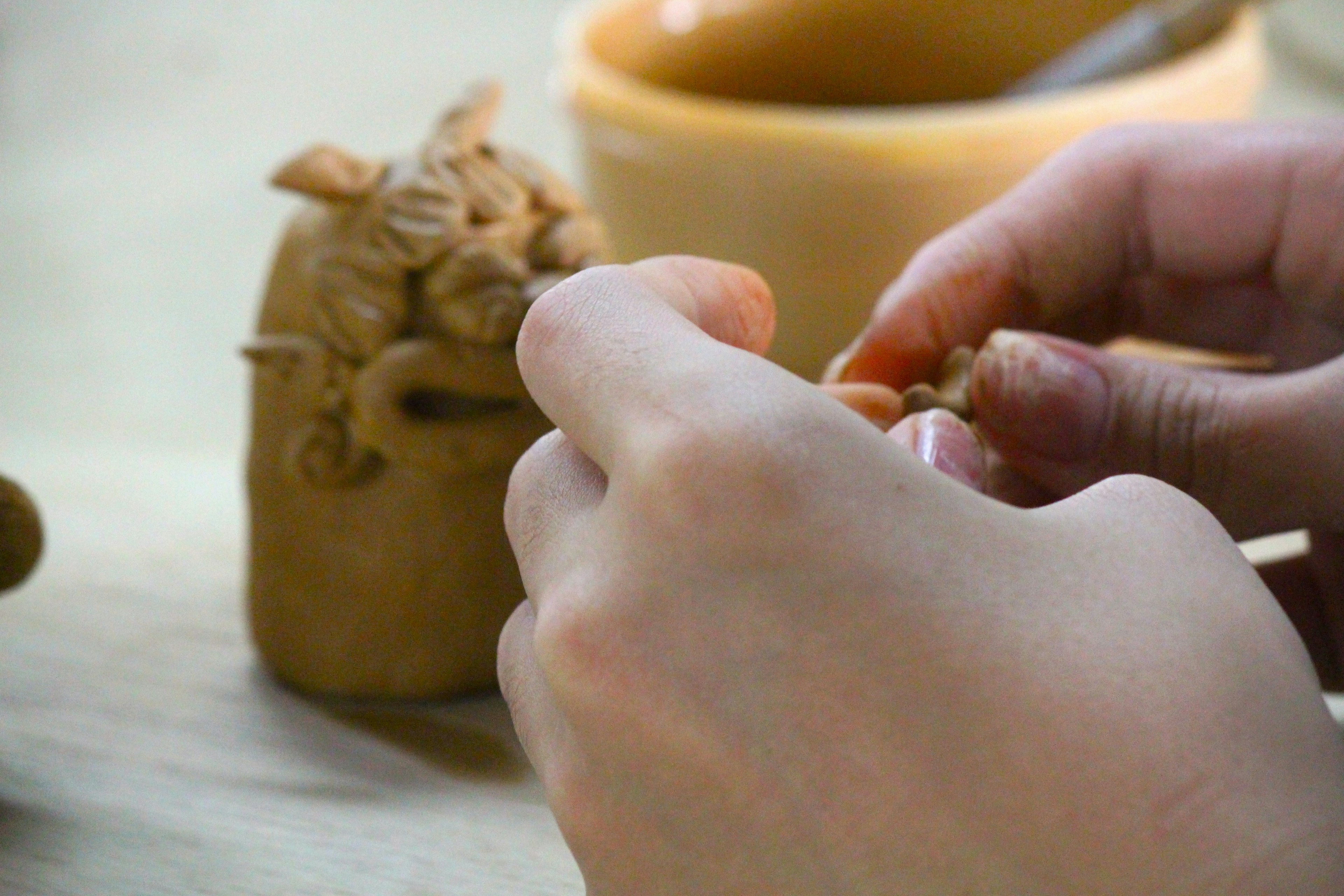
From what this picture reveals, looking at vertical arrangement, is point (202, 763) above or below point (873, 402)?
below

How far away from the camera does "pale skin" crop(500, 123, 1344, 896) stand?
0.37m

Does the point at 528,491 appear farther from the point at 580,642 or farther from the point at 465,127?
the point at 465,127

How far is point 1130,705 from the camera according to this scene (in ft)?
1.24

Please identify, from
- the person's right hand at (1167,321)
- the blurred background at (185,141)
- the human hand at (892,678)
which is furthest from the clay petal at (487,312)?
the blurred background at (185,141)

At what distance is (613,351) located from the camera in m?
0.44

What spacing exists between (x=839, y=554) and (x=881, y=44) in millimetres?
887

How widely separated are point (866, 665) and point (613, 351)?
0.13 meters

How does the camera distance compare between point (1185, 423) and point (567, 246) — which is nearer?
point (1185, 423)

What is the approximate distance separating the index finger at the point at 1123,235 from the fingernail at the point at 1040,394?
0.23ft

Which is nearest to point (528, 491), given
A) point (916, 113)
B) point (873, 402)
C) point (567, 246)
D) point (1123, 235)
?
point (873, 402)

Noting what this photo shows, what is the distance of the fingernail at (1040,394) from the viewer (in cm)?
59

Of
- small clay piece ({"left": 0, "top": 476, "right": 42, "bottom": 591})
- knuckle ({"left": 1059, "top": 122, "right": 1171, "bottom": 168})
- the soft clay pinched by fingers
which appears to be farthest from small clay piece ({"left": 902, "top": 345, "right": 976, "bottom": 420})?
small clay piece ({"left": 0, "top": 476, "right": 42, "bottom": 591})

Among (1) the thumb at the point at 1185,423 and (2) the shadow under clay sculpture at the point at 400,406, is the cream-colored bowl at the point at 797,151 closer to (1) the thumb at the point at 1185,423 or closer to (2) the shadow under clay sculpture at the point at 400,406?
(2) the shadow under clay sculpture at the point at 400,406

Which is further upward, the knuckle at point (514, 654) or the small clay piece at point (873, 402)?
the small clay piece at point (873, 402)
